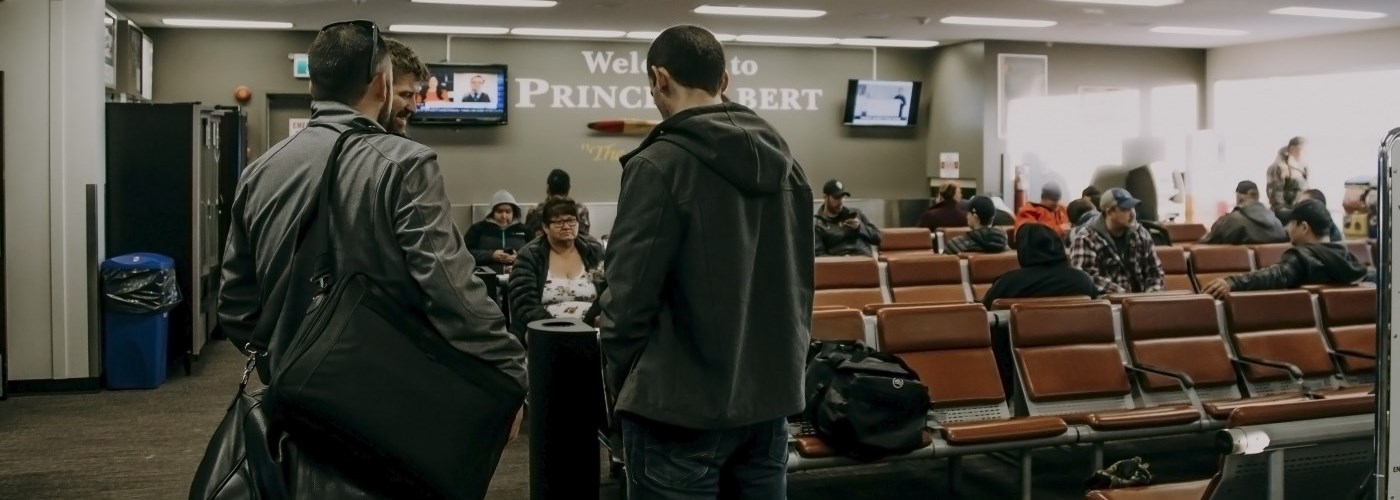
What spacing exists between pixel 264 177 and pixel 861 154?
12.3 meters

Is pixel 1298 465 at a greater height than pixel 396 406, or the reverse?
pixel 396 406

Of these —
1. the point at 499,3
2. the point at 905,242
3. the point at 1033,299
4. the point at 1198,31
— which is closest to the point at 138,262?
the point at 499,3

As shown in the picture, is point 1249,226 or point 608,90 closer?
point 1249,226

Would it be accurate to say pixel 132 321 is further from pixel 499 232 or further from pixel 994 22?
pixel 994 22

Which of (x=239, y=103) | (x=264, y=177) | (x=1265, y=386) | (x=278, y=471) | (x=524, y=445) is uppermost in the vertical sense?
(x=239, y=103)

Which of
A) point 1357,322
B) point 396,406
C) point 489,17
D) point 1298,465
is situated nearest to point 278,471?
point 396,406

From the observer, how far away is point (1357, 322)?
5.23 meters

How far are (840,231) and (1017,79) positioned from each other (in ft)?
16.1

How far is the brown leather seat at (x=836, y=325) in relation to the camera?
427 centimetres

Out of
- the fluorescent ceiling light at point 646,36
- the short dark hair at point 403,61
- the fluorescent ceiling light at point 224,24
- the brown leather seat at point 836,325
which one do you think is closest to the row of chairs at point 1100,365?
the brown leather seat at point 836,325

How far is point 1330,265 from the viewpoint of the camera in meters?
5.89

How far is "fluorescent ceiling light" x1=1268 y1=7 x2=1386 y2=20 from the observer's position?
10.5 meters

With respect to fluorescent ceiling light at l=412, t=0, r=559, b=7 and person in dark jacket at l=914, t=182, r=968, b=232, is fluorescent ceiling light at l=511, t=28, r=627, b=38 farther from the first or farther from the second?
person in dark jacket at l=914, t=182, r=968, b=232

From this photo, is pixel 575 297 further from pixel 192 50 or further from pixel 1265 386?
pixel 192 50
